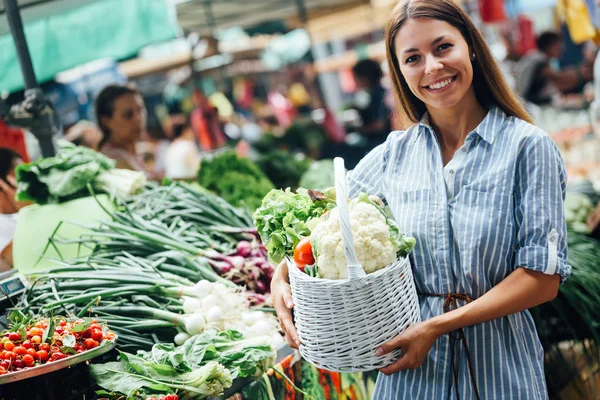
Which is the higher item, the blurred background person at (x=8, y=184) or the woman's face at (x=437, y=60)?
the woman's face at (x=437, y=60)

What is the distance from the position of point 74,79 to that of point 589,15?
7478mm

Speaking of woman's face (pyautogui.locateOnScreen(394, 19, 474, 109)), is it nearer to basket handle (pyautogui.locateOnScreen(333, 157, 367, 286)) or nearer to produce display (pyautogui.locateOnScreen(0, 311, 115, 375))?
basket handle (pyautogui.locateOnScreen(333, 157, 367, 286))

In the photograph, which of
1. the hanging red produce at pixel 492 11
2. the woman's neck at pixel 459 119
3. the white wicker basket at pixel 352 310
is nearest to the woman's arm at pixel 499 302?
the white wicker basket at pixel 352 310

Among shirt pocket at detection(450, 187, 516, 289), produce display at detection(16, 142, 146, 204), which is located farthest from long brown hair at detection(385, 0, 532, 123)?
produce display at detection(16, 142, 146, 204)

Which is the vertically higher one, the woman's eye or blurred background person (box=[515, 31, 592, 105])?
the woman's eye

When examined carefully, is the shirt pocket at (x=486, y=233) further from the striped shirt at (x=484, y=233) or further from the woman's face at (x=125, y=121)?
the woman's face at (x=125, y=121)

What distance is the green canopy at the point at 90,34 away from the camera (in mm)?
5828

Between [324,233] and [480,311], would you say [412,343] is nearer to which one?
[480,311]

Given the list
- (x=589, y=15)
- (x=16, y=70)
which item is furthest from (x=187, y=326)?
(x=589, y=15)

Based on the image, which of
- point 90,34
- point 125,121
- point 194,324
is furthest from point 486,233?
point 90,34

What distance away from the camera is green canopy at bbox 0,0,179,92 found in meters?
5.83

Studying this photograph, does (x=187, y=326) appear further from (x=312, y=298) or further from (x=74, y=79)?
(x=74, y=79)

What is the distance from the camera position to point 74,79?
1046 cm

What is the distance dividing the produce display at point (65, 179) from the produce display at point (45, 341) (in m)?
1.64
